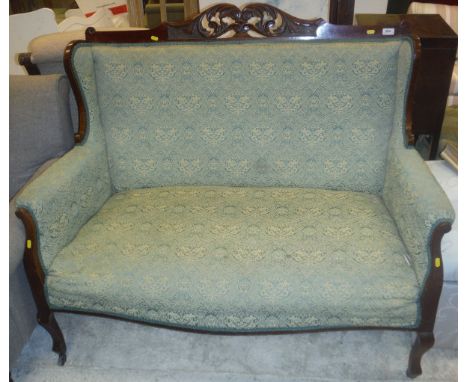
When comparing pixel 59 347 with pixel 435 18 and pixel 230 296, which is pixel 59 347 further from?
pixel 435 18

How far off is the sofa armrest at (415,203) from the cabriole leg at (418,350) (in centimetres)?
20

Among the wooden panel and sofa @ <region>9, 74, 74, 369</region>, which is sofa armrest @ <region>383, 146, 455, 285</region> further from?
the wooden panel

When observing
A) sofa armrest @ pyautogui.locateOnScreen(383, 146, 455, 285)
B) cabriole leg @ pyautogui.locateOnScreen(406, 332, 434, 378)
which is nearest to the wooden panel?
sofa armrest @ pyautogui.locateOnScreen(383, 146, 455, 285)

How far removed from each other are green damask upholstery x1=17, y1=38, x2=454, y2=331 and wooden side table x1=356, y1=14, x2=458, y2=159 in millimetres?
979

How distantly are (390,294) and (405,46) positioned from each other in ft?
2.98

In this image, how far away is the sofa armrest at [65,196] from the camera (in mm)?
1468

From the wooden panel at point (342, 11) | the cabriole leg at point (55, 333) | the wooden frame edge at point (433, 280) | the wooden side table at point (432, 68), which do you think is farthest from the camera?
the wooden panel at point (342, 11)

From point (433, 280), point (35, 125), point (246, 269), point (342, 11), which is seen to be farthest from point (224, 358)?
point (342, 11)

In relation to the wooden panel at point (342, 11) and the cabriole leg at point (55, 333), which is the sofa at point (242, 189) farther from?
the wooden panel at point (342, 11)

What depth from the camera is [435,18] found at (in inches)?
104

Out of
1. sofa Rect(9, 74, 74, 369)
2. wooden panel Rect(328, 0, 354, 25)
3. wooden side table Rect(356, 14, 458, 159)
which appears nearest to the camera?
sofa Rect(9, 74, 74, 369)

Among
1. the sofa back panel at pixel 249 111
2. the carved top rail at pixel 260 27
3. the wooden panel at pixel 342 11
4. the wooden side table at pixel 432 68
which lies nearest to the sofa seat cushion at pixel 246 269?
the sofa back panel at pixel 249 111

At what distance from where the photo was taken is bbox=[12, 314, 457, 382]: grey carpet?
157 cm

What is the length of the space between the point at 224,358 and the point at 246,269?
17.5 inches
